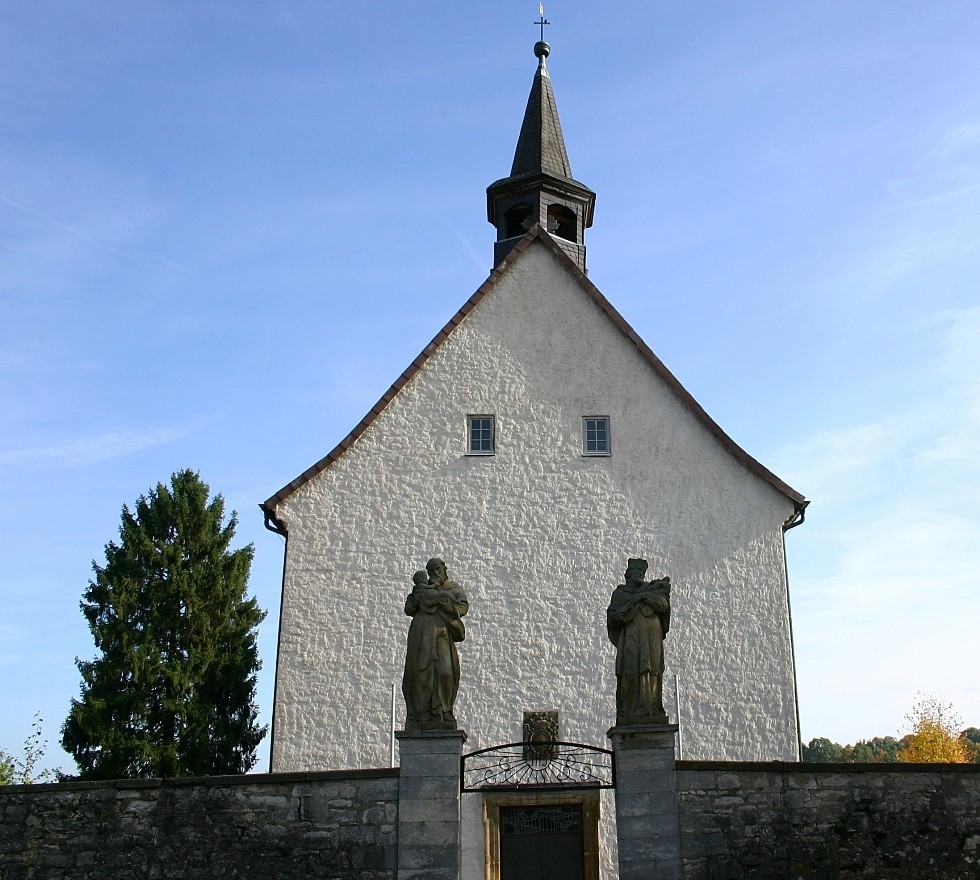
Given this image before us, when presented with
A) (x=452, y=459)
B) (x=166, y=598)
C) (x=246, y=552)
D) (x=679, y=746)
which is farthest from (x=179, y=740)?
(x=679, y=746)

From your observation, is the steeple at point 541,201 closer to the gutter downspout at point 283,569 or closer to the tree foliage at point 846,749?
the gutter downspout at point 283,569

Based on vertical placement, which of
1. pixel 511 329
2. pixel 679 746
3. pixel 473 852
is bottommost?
pixel 473 852

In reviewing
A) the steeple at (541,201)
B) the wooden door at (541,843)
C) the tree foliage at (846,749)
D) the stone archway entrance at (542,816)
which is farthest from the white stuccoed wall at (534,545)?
the tree foliage at (846,749)

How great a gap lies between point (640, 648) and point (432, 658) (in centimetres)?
191

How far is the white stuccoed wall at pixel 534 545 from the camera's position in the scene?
1518cm

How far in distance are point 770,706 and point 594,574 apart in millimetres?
2955

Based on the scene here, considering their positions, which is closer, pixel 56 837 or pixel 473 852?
pixel 56 837

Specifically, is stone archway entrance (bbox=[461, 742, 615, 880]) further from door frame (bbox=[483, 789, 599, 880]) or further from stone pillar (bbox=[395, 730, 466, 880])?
stone pillar (bbox=[395, 730, 466, 880])

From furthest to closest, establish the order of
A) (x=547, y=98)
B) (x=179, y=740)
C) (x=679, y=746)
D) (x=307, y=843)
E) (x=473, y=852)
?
(x=547, y=98) < (x=179, y=740) < (x=679, y=746) < (x=473, y=852) < (x=307, y=843)

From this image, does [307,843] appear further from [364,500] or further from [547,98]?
[547,98]

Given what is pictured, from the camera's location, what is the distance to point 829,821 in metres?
10.0

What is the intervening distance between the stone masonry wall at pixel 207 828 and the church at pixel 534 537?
4382 mm

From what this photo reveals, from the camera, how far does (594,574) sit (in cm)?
1591

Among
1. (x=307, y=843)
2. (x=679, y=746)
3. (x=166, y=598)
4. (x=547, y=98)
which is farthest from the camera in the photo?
(x=547, y=98)
